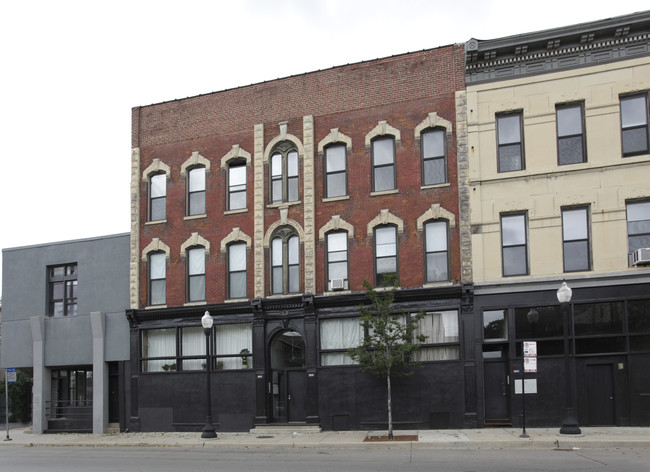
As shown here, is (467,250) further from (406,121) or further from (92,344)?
(92,344)

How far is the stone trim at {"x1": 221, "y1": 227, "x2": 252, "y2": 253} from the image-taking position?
1049 inches

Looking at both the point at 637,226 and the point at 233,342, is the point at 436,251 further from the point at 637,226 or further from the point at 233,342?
the point at 233,342

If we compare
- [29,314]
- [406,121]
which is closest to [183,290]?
[29,314]

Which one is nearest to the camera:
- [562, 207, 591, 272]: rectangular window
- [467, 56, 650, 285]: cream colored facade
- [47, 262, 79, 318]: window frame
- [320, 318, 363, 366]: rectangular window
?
[467, 56, 650, 285]: cream colored facade

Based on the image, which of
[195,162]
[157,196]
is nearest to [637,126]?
[195,162]

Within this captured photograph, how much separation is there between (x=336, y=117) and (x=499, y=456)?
1393cm

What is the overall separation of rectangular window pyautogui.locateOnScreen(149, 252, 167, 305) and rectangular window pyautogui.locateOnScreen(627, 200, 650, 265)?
17.2 metres

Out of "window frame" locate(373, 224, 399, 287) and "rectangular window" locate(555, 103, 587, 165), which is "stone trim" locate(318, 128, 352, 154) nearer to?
"window frame" locate(373, 224, 399, 287)

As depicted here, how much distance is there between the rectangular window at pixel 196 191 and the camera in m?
27.9

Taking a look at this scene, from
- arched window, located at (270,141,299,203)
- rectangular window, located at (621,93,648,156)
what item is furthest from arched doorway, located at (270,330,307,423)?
rectangular window, located at (621,93,648,156)

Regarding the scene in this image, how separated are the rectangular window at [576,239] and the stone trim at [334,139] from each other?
791 centimetres

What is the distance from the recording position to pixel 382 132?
987 inches

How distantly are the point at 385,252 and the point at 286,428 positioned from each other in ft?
23.5

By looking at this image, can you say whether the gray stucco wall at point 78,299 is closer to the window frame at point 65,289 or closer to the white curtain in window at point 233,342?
the window frame at point 65,289
